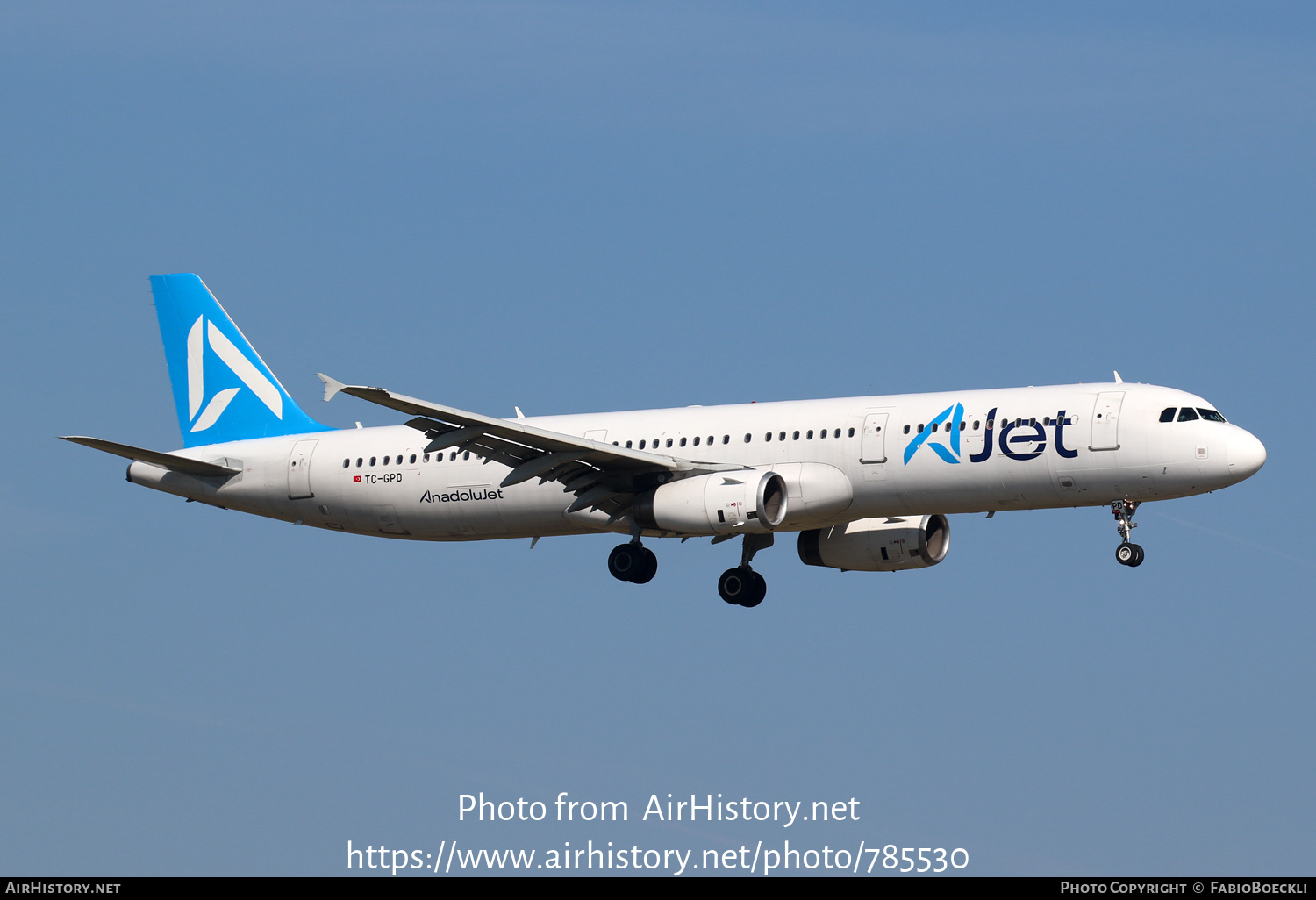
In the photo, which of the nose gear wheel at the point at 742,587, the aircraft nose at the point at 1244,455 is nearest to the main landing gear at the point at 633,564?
the nose gear wheel at the point at 742,587

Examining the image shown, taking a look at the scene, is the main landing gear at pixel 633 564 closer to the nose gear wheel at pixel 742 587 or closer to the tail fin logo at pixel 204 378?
the nose gear wheel at pixel 742 587

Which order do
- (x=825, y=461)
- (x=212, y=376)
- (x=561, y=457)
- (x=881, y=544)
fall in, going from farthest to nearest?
(x=212, y=376) → (x=881, y=544) → (x=561, y=457) → (x=825, y=461)

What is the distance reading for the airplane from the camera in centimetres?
4450

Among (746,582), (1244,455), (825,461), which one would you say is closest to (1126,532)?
(1244,455)

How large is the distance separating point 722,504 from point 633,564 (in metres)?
4.68

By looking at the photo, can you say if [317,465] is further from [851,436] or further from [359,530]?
[851,436]

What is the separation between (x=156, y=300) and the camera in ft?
193

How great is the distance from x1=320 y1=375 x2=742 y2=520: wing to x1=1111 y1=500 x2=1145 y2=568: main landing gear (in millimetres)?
9781

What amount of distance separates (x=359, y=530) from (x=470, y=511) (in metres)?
4.27

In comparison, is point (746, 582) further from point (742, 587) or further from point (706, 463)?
point (706, 463)

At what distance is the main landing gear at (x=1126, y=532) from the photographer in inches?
1772

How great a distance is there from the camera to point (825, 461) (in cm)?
4697

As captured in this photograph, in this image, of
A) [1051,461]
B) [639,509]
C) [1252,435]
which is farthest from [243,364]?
[1252,435]

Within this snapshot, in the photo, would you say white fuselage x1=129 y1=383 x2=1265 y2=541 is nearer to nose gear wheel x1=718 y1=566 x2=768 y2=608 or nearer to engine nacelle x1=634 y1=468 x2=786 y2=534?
engine nacelle x1=634 y1=468 x2=786 y2=534
